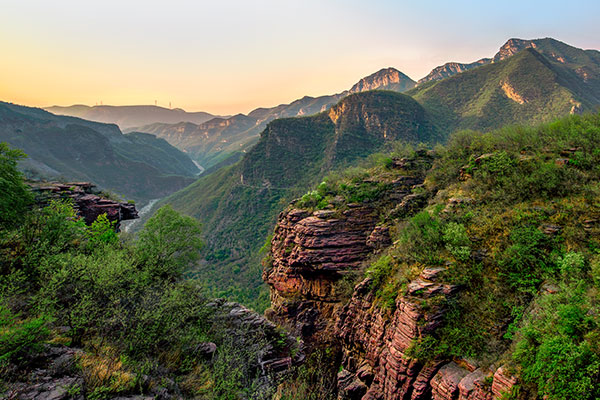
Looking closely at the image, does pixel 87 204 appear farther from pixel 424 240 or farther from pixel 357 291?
pixel 424 240

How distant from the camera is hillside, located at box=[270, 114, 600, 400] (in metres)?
9.08

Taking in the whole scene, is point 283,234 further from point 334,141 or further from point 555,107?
point 555,107

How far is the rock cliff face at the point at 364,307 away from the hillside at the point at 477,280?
0.29 feet

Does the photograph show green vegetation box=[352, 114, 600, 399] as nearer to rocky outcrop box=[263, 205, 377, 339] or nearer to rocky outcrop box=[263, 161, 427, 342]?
rocky outcrop box=[263, 161, 427, 342]

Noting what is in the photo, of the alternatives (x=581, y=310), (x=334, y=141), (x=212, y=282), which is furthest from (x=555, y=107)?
(x=212, y=282)

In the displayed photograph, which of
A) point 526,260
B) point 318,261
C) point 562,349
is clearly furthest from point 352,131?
point 562,349

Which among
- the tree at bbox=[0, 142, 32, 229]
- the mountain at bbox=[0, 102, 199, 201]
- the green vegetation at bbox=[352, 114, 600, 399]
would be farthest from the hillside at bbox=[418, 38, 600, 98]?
the mountain at bbox=[0, 102, 199, 201]

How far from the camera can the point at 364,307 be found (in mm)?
17328

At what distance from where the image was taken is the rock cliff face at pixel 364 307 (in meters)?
11.8

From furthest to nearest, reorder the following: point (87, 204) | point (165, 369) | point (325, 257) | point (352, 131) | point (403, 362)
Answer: point (352, 131)
point (87, 204)
point (325, 257)
point (403, 362)
point (165, 369)

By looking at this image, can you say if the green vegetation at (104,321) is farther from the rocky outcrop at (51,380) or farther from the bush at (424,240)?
the bush at (424,240)

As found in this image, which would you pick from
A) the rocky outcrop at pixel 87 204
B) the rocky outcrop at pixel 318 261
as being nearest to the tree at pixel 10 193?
the rocky outcrop at pixel 87 204

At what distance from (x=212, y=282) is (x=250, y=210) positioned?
32253mm

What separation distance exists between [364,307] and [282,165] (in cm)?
8642
